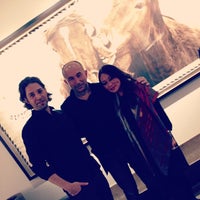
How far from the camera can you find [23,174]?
5.88 feet

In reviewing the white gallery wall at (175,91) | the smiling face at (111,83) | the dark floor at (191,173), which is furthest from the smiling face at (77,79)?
the dark floor at (191,173)

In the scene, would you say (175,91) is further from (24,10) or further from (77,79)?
(24,10)

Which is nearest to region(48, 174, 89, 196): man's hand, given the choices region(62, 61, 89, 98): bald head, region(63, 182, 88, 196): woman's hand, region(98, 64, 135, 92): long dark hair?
region(63, 182, 88, 196): woman's hand

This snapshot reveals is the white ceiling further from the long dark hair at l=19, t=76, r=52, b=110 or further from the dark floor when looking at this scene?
the dark floor

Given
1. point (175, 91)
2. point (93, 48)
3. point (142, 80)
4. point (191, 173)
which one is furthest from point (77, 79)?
point (191, 173)

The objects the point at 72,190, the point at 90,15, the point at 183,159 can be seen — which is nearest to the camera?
the point at 72,190

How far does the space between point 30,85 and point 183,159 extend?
0.97m

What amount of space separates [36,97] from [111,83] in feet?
1.36

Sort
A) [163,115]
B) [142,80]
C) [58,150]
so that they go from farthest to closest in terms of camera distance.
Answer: [142,80]
[163,115]
[58,150]

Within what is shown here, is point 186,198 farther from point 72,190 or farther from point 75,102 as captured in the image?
point 75,102

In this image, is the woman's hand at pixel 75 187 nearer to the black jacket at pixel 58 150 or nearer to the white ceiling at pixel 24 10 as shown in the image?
the black jacket at pixel 58 150

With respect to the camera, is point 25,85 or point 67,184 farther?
point 25,85

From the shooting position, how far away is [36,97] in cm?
150

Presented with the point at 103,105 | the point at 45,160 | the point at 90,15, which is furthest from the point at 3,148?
the point at 90,15
